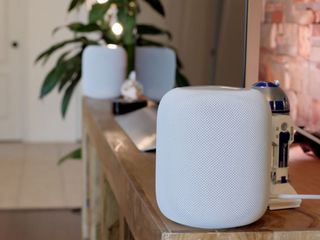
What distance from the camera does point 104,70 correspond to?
2.76 metres

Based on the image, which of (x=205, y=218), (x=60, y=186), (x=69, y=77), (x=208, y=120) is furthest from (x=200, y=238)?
(x=60, y=186)

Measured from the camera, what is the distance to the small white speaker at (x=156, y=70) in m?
2.91

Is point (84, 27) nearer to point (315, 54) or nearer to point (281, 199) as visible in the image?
point (315, 54)

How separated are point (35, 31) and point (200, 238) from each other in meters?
5.44

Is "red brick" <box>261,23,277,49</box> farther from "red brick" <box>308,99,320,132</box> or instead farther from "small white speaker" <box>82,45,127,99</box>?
"small white speaker" <box>82,45,127,99</box>

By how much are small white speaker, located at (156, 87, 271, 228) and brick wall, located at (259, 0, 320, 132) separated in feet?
1.27

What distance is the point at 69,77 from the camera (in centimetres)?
328

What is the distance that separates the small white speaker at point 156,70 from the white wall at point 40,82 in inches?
128

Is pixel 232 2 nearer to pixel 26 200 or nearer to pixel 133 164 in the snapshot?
pixel 133 164

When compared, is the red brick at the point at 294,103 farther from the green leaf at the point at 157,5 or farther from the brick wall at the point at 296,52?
the green leaf at the point at 157,5

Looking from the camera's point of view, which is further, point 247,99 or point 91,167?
point 91,167

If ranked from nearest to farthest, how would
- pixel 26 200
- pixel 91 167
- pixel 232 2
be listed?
pixel 232 2
pixel 91 167
pixel 26 200

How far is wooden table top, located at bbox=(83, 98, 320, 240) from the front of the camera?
998 millimetres

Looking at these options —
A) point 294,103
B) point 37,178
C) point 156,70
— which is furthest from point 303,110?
point 37,178
